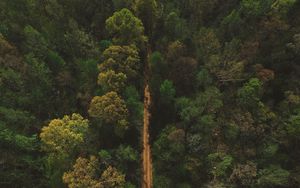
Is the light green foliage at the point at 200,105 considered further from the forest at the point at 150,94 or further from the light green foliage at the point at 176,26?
the light green foliage at the point at 176,26

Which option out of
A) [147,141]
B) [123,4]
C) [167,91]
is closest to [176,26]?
[123,4]

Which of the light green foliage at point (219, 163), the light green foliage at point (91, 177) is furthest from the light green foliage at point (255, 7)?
the light green foliage at point (91, 177)

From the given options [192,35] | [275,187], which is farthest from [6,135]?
[275,187]

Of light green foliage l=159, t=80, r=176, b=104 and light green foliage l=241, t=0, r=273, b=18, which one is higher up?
light green foliage l=241, t=0, r=273, b=18

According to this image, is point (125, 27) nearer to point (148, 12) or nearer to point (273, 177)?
point (148, 12)

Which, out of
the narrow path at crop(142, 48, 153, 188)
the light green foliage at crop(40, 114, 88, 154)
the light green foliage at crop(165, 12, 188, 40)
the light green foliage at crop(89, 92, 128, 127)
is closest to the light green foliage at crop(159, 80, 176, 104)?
the narrow path at crop(142, 48, 153, 188)

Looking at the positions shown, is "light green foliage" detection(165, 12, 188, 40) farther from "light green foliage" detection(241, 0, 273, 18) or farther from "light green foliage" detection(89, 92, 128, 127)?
"light green foliage" detection(89, 92, 128, 127)
